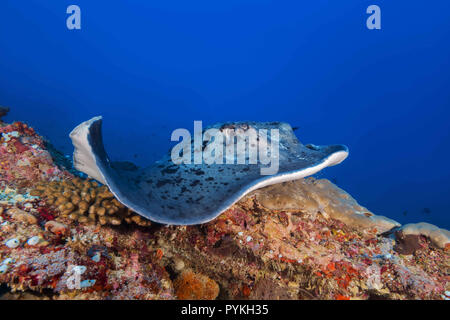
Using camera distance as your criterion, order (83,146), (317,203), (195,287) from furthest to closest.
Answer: (317,203)
(195,287)
(83,146)

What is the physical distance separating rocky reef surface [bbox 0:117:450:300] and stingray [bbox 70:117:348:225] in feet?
2.52

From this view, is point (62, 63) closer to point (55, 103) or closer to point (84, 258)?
point (55, 103)

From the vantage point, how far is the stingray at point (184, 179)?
2.12 m

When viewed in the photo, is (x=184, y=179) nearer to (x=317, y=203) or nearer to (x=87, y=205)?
(x=87, y=205)

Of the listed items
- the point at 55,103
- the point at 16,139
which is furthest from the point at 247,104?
the point at 16,139

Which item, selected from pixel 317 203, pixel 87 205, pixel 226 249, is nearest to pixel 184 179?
pixel 226 249

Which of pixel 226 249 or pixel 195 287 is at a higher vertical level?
pixel 226 249

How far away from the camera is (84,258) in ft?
8.23

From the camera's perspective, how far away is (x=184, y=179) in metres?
2.97

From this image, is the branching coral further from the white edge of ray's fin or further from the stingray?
the white edge of ray's fin

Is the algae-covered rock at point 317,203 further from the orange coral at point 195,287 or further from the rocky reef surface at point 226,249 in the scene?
the orange coral at point 195,287

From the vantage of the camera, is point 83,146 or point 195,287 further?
point 195,287

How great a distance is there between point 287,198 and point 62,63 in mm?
110602

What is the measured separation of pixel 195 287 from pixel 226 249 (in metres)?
0.68
